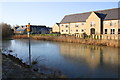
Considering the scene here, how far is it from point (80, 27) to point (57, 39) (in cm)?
1042

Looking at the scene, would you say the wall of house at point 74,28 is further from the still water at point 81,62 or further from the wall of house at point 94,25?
the still water at point 81,62

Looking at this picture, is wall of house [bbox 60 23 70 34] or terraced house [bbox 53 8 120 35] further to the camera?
wall of house [bbox 60 23 70 34]

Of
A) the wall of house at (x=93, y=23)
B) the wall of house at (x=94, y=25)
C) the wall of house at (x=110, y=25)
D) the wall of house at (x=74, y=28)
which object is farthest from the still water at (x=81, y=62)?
the wall of house at (x=74, y=28)

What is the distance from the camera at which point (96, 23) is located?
31.4 metres

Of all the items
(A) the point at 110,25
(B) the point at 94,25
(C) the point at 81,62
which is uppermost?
(B) the point at 94,25

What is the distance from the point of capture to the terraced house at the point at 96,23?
2908cm

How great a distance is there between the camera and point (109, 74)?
7742 millimetres

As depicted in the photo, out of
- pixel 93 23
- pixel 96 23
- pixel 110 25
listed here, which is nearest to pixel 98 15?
pixel 96 23

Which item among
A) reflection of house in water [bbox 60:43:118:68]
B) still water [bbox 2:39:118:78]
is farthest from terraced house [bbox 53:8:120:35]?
still water [bbox 2:39:118:78]

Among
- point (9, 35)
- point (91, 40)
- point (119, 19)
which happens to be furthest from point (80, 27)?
point (9, 35)

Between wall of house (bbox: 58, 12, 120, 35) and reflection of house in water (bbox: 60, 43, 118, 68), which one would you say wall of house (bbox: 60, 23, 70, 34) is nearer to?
wall of house (bbox: 58, 12, 120, 35)

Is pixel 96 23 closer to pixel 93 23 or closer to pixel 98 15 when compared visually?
pixel 93 23

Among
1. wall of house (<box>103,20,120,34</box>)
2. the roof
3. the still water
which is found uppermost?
the roof

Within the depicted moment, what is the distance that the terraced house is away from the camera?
29.1 meters
